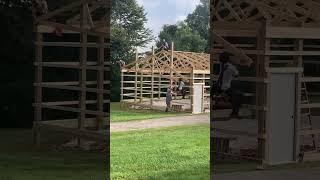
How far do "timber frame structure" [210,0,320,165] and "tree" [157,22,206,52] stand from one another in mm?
933

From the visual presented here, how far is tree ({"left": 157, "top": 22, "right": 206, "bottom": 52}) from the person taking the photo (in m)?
5.30

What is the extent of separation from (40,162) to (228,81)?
2.47m

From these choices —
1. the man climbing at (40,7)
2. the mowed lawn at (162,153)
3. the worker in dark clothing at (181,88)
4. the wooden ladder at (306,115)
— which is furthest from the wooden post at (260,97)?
the man climbing at (40,7)

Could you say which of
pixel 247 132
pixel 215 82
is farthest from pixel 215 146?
pixel 215 82

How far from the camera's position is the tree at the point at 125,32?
201 inches

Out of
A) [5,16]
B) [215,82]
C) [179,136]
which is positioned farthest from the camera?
[215,82]

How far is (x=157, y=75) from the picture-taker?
5.55 meters

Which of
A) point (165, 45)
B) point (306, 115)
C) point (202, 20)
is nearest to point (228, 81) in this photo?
point (202, 20)

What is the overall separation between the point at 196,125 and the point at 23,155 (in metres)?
1.71

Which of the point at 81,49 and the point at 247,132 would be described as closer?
the point at 81,49

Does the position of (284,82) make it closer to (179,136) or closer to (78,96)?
(179,136)

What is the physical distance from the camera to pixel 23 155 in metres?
5.29

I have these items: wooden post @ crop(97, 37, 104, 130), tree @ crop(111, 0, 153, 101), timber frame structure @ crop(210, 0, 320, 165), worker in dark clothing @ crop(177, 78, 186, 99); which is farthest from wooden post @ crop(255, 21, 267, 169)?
wooden post @ crop(97, 37, 104, 130)

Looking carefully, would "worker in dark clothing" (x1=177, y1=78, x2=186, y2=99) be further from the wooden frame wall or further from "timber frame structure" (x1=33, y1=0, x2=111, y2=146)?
the wooden frame wall
